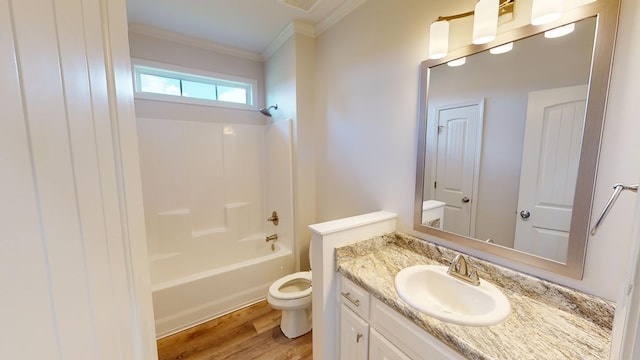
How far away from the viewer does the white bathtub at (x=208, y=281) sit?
190 centimetres

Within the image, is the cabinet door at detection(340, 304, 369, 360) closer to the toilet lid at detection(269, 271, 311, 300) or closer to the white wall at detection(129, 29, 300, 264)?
the toilet lid at detection(269, 271, 311, 300)

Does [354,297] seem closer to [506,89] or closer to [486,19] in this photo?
[506,89]

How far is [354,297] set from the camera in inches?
47.7

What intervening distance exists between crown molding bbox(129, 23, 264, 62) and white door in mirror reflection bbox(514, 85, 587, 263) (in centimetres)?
264

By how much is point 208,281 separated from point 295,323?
829 mm

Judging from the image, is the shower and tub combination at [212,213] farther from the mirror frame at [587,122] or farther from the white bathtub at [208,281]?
the mirror frame at [587,122]

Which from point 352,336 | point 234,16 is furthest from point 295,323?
point 234,16

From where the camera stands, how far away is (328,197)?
2.23 metres

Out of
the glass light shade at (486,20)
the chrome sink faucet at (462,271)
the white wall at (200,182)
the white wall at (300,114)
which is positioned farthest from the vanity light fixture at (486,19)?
the white wall at (200,182)

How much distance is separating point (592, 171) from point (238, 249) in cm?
288

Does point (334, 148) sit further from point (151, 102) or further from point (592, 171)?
point (151, 102)

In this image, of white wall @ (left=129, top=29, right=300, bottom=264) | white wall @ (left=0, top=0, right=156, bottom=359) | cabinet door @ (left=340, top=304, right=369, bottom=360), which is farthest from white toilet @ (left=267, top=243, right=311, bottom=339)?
white wall @ (left=0, top=0, right=156, bottom=359)

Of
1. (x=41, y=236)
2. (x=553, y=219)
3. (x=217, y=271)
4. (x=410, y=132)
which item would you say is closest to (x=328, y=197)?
(x=410, y=132)

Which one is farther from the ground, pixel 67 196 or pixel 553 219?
pixel 67 196
